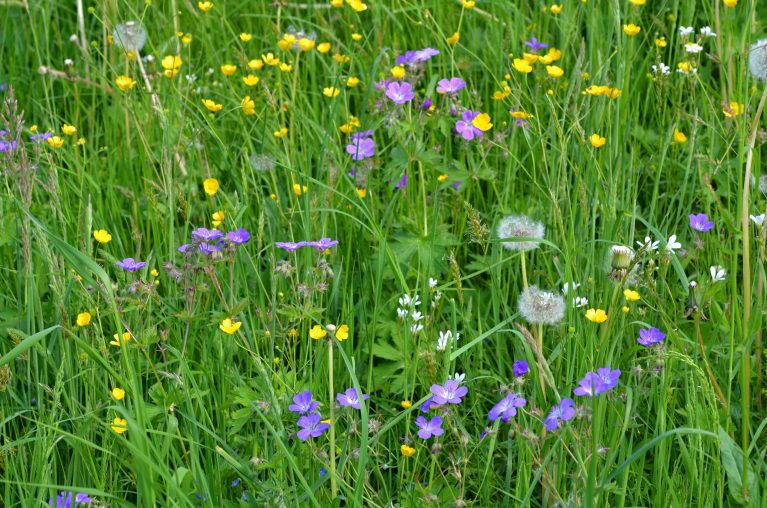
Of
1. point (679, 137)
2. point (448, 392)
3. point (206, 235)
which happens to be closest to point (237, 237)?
point (206, 235)

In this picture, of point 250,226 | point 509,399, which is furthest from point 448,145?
point 509,399

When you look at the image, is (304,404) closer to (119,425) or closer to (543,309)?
(119,425)

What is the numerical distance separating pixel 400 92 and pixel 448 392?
3.26ft

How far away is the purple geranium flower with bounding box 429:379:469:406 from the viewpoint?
1.77 m

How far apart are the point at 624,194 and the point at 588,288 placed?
47 centimetres

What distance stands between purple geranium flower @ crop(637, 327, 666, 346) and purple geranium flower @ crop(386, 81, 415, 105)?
909 mm

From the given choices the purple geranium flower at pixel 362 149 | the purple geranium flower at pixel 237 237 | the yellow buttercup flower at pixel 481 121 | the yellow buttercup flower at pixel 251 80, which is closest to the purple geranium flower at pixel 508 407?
the purple geranium flower at pixel 237 237

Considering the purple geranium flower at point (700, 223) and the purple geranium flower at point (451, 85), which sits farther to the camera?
the purple geranium flower at point (451, 85)

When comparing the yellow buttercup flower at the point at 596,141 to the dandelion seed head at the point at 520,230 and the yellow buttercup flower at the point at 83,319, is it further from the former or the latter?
the yellow buttercup flower at the point at 83,319

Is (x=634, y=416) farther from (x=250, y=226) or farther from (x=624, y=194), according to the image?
(x=250, y=226)

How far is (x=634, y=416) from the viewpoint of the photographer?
6.11 feet

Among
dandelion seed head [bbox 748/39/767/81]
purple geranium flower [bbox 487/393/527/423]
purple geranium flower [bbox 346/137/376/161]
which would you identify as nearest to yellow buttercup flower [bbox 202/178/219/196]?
purple geranium flower [bbox 346/137/376/161]

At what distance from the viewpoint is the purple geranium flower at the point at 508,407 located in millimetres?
1693

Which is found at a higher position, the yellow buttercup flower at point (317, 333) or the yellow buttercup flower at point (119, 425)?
the yellow buttercup flower at point (317, 333)
